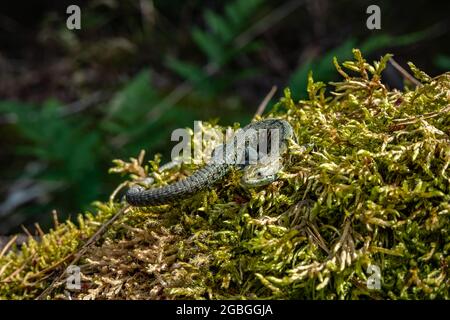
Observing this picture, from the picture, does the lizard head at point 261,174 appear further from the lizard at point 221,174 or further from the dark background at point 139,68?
the dark background at point 139,68

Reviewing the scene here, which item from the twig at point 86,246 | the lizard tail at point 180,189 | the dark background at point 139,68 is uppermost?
the dark background at point 139,68

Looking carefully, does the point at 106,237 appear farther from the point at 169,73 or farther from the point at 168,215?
the point at 169,73

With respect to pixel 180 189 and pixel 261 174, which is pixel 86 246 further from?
pixel 261 174

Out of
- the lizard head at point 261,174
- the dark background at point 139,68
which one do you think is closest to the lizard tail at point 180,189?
the lizard head at point 261,174

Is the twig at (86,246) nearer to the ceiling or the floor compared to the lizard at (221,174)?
nearer to the floor

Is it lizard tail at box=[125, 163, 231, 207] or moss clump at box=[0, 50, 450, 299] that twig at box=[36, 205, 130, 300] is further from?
lizard tail at box=[125, 163, 231, 207]

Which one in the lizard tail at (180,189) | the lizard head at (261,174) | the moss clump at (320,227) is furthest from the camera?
the lizard tail at (180,189)

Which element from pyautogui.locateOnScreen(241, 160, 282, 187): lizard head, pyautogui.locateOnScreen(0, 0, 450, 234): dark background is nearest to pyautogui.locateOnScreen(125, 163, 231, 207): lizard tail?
pyautogui.locateOnScreen(241, 160, 282, 187): lizard head

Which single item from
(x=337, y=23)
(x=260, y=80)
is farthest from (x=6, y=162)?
(x=337, y=23)
